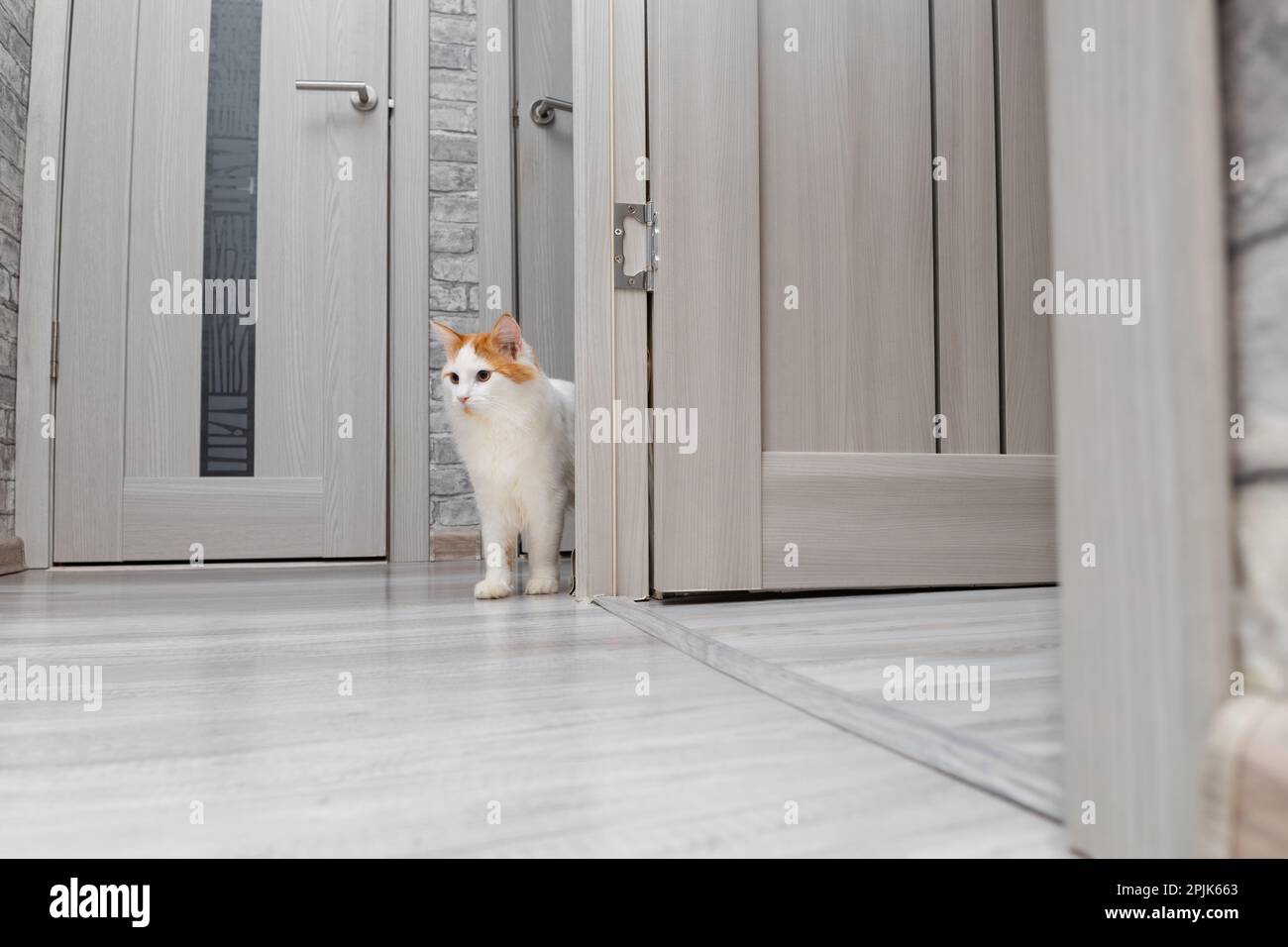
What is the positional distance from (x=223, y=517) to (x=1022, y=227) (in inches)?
86.7

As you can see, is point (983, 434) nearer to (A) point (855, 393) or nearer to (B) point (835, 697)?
(A) point (855, 393)

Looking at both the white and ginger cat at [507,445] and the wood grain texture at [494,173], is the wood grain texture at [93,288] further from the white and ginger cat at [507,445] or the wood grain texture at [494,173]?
the white and ginger cat at [507,445]

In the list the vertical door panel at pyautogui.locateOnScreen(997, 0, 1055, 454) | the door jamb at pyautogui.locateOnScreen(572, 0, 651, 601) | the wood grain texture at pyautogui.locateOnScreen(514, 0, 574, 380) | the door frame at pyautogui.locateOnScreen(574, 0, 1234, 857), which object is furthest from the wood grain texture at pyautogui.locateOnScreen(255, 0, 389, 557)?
the door frame at pyautogui.locateOnScreen(574, 0, 1234, 857)

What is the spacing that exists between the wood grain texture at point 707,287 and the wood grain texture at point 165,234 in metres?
1.71

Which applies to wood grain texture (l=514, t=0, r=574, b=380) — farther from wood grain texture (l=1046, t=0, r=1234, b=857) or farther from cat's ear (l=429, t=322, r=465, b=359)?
wood grain texture (l=1046, t=0, r=1234, b=857)

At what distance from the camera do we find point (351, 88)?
2.60 meters

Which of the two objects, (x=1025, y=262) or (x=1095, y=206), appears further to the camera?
(x=1025, y=262)

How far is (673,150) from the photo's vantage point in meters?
1.40

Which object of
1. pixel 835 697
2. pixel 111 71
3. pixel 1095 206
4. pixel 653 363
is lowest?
pixel 835 697

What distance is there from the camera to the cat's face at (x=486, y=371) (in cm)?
155

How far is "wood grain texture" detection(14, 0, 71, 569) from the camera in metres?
2.36

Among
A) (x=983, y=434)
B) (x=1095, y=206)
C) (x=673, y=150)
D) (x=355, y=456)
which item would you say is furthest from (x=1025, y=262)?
(x=355, y=456)

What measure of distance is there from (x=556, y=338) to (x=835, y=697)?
227 cm

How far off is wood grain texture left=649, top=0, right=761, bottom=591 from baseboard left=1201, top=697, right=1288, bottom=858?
1.07 m
